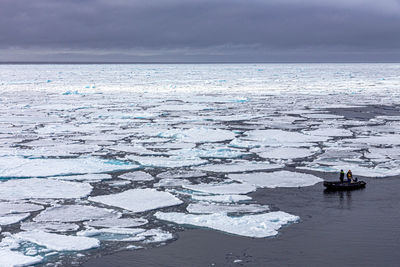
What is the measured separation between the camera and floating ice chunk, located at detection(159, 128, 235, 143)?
1549 cm

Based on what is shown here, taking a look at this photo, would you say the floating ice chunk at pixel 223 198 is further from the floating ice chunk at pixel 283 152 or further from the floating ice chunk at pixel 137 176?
the floating ice chunk at pixel 283 152

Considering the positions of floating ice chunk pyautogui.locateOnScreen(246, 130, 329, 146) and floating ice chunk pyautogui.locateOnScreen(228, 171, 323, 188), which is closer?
floating ice chunk pyautogui.locateOnScreen(228, 171, 323, 188)

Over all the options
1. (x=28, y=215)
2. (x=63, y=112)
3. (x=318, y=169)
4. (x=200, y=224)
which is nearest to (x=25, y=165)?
(x=28, y=215)

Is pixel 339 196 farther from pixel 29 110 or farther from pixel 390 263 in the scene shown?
pixel 29 110

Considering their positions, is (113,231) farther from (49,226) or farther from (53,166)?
(53,166)

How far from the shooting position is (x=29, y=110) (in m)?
24.2

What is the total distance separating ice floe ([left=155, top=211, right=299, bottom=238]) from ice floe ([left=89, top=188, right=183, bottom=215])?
0.48 meters

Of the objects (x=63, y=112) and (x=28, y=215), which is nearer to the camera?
(x=28, y=215)

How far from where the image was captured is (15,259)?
656 centimetres

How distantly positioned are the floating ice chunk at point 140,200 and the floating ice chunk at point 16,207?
101cm

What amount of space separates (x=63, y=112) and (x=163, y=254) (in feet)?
59.7

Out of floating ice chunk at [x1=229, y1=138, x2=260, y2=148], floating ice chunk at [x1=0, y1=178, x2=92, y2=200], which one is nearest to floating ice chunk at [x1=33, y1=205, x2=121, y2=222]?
floating ice chunk at [x1=0, y1=178, x2=92, y2=200]

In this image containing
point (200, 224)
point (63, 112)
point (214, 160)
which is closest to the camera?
point (200, 224)

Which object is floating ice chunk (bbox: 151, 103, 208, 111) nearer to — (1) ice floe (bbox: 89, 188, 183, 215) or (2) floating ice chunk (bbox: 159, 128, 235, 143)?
(2) floating ice chunk (bbox: 159, 128, 235, 143)
